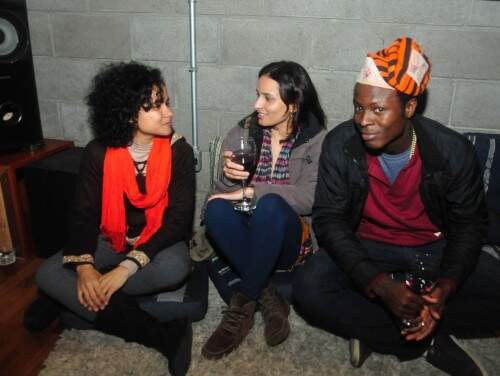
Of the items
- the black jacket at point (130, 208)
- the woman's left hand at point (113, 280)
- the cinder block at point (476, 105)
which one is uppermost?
the cinder block at point (476, 105)

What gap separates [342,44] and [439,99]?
22.0 inches

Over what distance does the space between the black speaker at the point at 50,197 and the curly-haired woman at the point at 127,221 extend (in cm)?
39

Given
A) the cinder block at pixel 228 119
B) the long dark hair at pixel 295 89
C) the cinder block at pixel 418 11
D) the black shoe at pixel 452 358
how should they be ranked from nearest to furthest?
the black shoe at pixel 452 358 < the long dark hair at pixel 295 89 < the cinder block at pixel 418 11 < the cinder block at pixel 228 119

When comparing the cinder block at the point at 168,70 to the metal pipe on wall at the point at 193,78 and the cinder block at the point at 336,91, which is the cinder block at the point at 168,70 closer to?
the metal pipe on wall at the point at 193,78

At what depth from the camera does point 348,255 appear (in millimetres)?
1707

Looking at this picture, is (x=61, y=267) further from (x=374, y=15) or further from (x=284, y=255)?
(x=374, y=15)

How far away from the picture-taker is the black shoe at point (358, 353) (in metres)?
1.73

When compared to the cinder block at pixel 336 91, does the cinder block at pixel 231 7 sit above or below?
above

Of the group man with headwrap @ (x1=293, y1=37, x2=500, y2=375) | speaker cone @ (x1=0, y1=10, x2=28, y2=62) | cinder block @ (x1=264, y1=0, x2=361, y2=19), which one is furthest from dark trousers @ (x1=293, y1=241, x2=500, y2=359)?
speaker cone @ (x1=0, y1=10, x2=28, y2=62)

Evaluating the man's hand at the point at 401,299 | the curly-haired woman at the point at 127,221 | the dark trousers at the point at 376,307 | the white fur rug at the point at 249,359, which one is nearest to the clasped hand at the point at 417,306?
the man's hand at the point at 401,299

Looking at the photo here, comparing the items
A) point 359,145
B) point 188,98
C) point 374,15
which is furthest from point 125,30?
point 359,145

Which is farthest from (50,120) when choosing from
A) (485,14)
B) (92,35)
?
Answer: (485,14)

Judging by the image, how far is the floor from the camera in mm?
1744

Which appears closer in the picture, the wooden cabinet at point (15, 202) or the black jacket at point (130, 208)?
the black jacket at point (130, 208)
